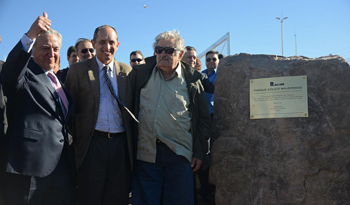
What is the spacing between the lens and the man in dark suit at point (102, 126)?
9.04ft

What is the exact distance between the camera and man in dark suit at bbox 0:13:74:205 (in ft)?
7.52

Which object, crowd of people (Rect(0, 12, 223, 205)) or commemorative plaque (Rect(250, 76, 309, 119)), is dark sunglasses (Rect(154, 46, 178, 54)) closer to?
crowd of people (Rect(0, 12, 223, 205))

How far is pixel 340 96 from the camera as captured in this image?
2.93 metres

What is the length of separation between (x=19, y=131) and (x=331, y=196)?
2.97 metres

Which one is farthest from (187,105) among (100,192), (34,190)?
(34,190)

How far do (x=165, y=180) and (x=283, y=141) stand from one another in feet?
4.33

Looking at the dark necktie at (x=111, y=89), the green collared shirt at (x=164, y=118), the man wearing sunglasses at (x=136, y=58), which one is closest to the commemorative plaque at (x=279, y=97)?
the green collared shirt at (x=164, y=118)

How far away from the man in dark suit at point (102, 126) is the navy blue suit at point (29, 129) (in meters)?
0.27

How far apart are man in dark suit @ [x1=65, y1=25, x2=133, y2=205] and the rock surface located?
108cm

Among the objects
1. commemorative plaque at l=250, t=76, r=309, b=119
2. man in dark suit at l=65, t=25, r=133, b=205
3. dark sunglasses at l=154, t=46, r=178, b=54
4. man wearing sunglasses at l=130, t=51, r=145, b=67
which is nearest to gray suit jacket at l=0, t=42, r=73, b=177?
man in dark suit at l=65, t=25, r=133, b=205

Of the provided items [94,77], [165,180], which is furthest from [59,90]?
[165,180]

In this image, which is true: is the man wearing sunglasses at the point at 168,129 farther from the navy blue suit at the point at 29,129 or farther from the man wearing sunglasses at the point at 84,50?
the man wearing sunglasses at the point at 84,50

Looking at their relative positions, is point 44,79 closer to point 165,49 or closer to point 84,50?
point 165,49

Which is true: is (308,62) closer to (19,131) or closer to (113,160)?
(113,160)
